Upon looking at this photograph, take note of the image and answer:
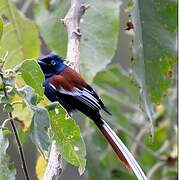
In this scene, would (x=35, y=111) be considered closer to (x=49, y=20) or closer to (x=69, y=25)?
(x=69, y=25)

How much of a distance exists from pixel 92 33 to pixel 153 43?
1.82 ft

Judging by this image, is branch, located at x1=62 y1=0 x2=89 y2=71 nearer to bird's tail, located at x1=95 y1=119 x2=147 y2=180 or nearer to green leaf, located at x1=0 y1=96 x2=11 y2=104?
bird's tail, located at x1=95 y1=119 x2=147 y2=180

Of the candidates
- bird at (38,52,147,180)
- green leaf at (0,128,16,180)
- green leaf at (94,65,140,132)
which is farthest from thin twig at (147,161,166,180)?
green leaf at (0,128,16,180)

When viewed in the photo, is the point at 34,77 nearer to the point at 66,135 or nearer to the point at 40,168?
the point at 66,135

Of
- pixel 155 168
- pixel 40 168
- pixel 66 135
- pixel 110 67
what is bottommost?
pixel 155 168

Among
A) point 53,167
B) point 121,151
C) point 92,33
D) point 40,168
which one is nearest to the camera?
point 53,167

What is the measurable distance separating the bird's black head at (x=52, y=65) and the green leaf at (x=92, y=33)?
42 millimetres

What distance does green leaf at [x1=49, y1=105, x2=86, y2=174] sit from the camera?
79.6 inches

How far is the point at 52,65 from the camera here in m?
3.20

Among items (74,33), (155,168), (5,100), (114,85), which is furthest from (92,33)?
(5,100)

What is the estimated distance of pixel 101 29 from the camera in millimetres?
3141

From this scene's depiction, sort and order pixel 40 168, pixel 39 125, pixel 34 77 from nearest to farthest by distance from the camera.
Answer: pixel 39 125
pixel 34 77
pixel 40 168

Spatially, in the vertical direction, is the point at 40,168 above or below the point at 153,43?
below

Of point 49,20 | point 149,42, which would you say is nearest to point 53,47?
point 49,20
